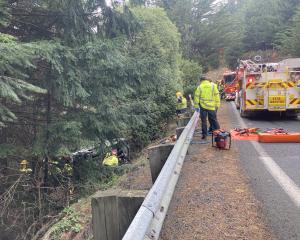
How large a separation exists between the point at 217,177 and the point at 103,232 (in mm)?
3444

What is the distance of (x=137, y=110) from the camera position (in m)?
11.1

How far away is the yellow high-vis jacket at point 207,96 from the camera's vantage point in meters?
10.1

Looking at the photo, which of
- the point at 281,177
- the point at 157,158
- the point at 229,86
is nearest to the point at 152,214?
the point at 157,158

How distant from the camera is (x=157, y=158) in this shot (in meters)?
5.44

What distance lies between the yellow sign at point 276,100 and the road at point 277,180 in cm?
555

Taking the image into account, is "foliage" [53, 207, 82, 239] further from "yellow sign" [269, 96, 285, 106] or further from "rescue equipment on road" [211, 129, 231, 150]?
"yellow sign" [269, 96, 285, 106]

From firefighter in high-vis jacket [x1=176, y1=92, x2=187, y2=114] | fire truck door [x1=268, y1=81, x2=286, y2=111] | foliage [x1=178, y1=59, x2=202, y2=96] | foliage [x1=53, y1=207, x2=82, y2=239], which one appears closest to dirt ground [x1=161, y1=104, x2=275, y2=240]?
foliage [x1=53, y1=207, x2=82, y2=239]

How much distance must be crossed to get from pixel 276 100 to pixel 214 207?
11.0 m

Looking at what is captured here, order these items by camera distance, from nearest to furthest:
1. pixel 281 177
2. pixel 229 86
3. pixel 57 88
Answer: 1. pixel 281 177
2. pixel 57 88
3. pixel 229 86

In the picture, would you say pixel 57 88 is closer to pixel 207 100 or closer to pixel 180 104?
pixel 207 100

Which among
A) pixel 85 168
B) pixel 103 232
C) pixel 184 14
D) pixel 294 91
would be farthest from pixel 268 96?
pixel 184 14

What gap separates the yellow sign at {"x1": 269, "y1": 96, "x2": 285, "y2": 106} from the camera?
48.1ft

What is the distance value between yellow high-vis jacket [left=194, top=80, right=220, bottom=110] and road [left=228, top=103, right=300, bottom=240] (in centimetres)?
123

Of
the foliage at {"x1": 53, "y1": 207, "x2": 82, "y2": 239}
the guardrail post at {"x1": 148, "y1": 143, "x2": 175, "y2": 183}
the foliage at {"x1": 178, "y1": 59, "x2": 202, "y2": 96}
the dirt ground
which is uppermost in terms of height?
the foliage at {"x1": 178, "y1": 59, "x2": 202, "y2": 96}
